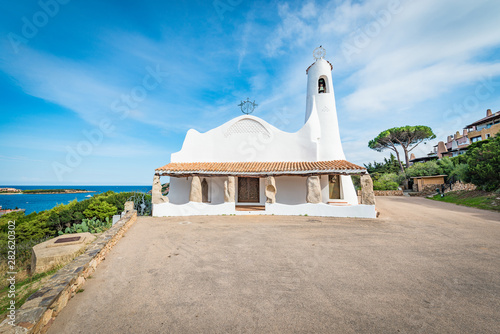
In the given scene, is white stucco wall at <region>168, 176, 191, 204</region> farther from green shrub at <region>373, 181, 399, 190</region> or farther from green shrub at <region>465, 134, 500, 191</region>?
green shrub at <region>373, 181, 399, 190</region>

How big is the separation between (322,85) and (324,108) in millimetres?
1970

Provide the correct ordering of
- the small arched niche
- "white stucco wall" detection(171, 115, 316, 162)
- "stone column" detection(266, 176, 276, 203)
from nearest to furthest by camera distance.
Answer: "stone column" detection(266, 176, 276, 203) < "white stucco wall" detection(171, 115, 316, 162) < the small arched niche

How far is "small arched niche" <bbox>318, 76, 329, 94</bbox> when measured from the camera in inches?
610

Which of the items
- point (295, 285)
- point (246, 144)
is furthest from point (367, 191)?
point (295, 285)

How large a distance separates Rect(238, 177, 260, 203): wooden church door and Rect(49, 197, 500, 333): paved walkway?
6.89 m

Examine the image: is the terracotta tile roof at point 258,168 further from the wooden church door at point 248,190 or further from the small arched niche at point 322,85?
the small arched niche at point 322,85

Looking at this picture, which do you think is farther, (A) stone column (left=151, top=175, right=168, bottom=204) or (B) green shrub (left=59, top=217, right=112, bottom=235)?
(A) stone column (left=151, top=175, right=168, bottom=204)

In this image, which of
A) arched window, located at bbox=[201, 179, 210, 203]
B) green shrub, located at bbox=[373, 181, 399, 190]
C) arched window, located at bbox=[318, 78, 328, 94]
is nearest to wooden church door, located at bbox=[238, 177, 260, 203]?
arched window, located at bbox=[201, 179, 210, 203]

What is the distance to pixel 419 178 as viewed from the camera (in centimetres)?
2700

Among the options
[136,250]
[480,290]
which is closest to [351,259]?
[480,290]

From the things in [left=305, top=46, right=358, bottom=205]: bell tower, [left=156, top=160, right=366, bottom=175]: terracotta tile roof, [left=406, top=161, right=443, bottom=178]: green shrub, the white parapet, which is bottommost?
the white parapet

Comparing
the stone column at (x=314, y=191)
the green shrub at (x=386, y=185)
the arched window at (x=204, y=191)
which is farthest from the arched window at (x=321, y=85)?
the green shrub at (x=386, y=185)

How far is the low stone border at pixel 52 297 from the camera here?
2.59 meters

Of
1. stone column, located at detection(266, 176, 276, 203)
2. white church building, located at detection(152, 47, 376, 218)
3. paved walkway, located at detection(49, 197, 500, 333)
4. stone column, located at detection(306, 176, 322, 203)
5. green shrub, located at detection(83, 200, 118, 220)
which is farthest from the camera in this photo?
green shrub, located at detection(83, 200, 118, 220)
